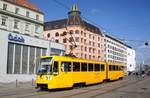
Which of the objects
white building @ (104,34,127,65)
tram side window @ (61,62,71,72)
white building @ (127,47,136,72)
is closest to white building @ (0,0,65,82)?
tram side window @ (61,62,71,72)

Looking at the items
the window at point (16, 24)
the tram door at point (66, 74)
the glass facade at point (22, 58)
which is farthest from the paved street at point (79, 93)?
the window at point (16, 24)

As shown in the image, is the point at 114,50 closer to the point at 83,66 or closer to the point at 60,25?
the point at 60,25

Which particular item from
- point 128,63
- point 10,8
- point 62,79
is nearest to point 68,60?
point 62,79

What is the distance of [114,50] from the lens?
395ft

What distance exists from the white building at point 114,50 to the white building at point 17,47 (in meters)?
56.6

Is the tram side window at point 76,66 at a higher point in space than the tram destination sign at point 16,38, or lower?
lower

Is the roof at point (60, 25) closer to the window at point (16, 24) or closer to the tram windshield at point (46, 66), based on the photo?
the window at point (16, 24)

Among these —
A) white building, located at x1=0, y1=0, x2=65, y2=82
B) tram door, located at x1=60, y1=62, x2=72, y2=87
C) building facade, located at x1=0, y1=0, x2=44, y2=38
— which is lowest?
tram door, located at x1=60, y1=62, x2=72, y2=87

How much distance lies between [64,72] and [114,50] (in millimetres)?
100302

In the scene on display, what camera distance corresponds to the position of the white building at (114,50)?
10934cm

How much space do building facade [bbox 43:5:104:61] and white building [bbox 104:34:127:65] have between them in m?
8.20

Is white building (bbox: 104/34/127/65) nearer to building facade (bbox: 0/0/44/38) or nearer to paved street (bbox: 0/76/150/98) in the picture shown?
building facade (bbox: 0/0/44/38)

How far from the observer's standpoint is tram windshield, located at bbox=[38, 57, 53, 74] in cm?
2081

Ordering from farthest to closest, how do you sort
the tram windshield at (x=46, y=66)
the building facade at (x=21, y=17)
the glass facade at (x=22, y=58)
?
the building facade at (x=21, y=17), the glass facade at (x=22, y=58), the tram windshield at (x=46, y=66)
